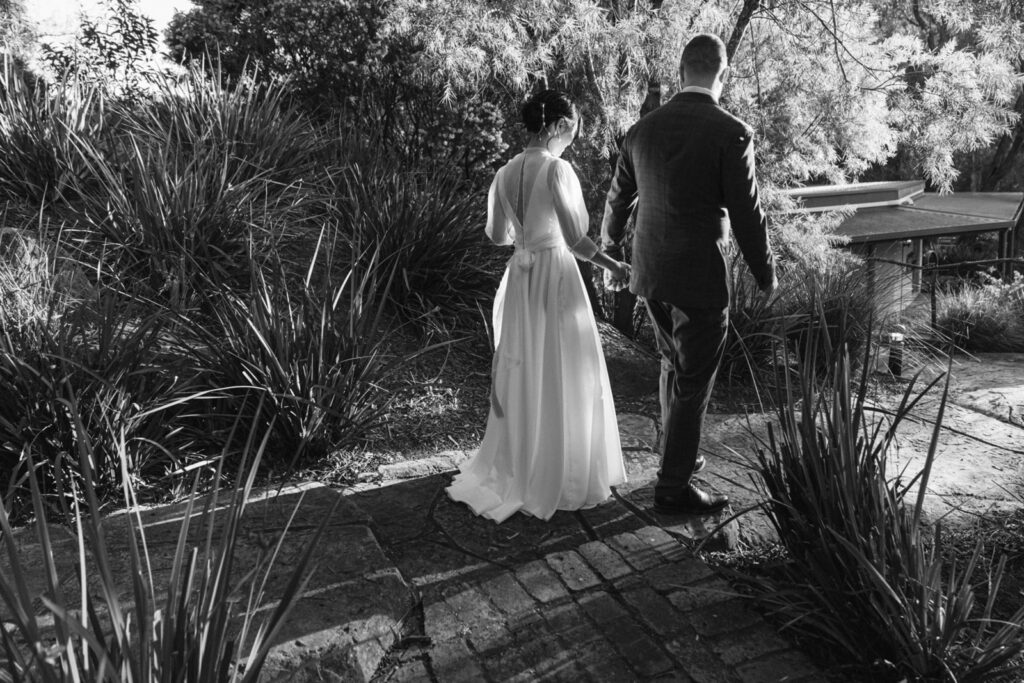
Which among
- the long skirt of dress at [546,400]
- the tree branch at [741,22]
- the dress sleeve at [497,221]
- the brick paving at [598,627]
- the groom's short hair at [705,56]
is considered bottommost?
the brick paving at [598,627]

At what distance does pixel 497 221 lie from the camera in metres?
4.02

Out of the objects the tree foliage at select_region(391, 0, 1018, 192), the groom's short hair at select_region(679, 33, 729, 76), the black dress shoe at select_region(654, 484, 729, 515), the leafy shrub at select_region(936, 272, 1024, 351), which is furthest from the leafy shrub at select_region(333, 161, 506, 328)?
the leafy shrub at select_region(936, 272, 1024, 351)

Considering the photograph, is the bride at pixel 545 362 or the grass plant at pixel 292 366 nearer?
the bride at pixel 545 362

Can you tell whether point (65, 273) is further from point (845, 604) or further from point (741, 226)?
point (845, 604)

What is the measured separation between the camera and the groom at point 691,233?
3459 mm

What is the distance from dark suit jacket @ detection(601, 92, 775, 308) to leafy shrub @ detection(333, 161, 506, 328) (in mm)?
2163

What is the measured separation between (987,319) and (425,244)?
6.21 m

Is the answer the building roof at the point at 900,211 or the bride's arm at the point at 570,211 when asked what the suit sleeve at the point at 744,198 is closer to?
the bride's arm at the point at 570,211

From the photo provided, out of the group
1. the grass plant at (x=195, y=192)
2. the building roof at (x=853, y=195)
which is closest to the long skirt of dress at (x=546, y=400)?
the grass plant at (x=195, y=192)

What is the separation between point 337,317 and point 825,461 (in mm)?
3263

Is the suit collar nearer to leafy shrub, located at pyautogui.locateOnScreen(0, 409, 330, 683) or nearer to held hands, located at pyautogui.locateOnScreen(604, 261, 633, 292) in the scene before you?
held hands, located at pyautogui.locateOnScreen(604, 261, 633, 292)

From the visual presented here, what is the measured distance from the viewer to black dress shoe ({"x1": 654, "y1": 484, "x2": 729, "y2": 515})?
12.3ft

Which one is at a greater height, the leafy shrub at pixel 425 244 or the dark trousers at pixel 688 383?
the leafy shrub at pixel 425 244

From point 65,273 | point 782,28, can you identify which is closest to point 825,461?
point 65,273
